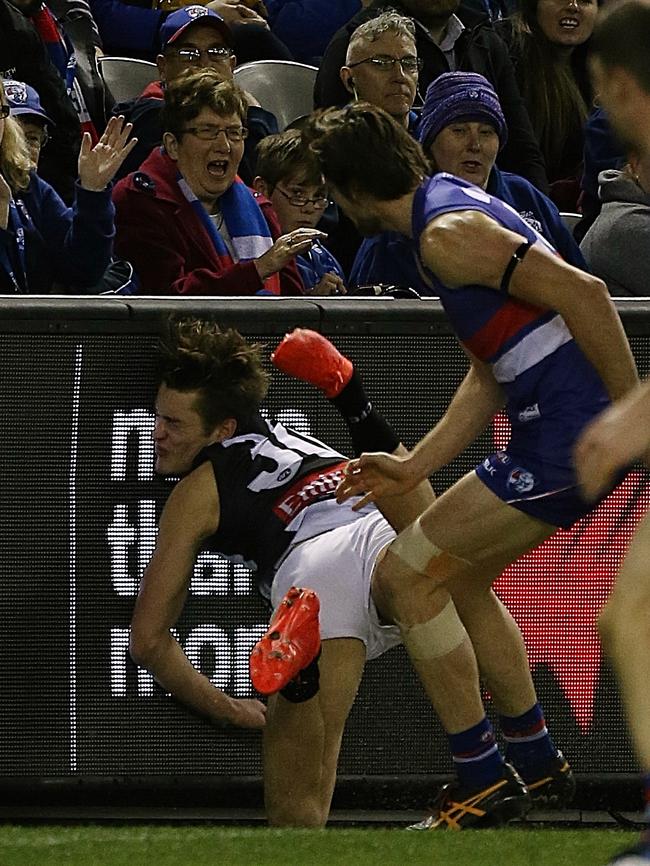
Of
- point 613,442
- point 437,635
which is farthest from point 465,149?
point 613,442

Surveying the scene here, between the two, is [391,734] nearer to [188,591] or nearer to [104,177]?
[188,591]

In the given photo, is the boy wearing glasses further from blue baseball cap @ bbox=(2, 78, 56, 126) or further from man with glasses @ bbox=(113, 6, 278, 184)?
blue baseball cap @ bbox=(2, 78, 56, 126)

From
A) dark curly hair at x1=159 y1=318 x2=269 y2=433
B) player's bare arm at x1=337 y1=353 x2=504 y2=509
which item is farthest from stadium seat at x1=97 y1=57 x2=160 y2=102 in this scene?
player's bare arm at x1=337 y1=353 x2=504 y2=509

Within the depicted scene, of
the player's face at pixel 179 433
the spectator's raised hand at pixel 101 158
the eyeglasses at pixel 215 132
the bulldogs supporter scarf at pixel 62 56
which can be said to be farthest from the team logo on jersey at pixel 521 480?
the bulldogs supporter scarf at pixel 62 56

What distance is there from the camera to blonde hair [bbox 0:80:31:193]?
717 centimetres

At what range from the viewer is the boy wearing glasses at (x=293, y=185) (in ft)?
27.0

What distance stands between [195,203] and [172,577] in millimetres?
2176

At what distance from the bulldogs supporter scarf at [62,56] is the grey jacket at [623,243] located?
2.73 meters

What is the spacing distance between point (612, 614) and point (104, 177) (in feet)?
13.0

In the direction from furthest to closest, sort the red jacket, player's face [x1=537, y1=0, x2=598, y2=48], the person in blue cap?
player's face [x1=537, y1=0, x2=598, y2=48] → the person in blue cap → the red jacket

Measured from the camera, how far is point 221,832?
540 centimetres

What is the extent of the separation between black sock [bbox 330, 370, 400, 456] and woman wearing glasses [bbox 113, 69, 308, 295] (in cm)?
125

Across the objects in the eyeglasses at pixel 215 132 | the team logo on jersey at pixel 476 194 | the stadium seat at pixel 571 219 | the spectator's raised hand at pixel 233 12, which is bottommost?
the stadium seat at pixel 571 219

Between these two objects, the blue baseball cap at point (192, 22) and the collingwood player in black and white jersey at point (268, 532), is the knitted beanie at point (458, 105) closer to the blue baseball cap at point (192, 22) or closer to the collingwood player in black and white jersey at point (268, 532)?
the blue baseball cap at point (192, 22)
